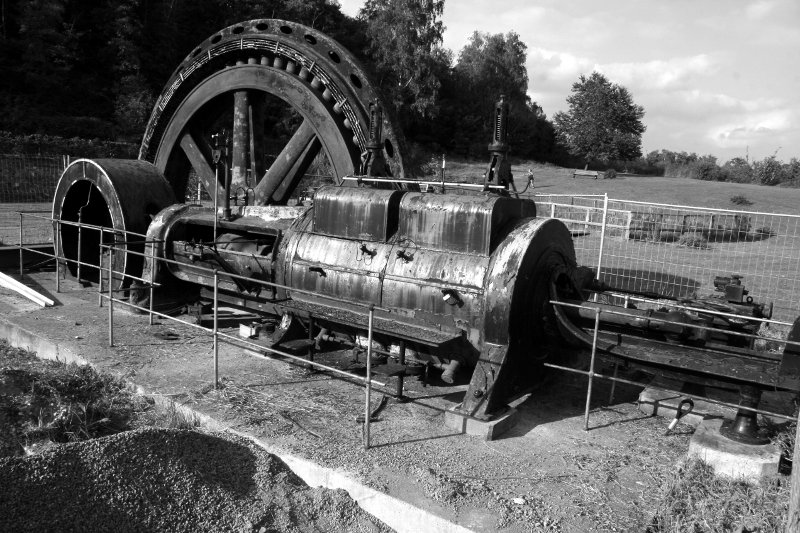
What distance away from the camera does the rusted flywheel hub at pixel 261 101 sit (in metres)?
7.94

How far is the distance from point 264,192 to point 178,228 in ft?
4.70

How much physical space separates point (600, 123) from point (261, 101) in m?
53.0

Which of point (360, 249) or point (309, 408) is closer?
point (309, 408)

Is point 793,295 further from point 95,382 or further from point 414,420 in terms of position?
point 95,382

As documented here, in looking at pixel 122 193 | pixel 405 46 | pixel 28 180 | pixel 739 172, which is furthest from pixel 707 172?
pixel 122 193

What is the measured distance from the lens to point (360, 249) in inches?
215

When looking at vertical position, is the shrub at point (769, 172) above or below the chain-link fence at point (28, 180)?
above

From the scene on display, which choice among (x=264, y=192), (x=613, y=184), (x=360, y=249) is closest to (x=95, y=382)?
(x=360, y=249)

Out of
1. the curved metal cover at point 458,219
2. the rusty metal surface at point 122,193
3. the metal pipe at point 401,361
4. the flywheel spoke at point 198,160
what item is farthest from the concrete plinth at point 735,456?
the flywheel spoke at point 198,160

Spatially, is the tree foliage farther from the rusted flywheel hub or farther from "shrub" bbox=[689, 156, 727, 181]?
the rusted flywheel hub

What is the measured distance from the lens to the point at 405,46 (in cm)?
4262

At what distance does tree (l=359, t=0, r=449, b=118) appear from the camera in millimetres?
42406

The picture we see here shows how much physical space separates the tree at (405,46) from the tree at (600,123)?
55.0 feet

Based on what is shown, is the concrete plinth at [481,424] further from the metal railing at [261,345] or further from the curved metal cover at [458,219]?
the curved metal cover at [458,219]
